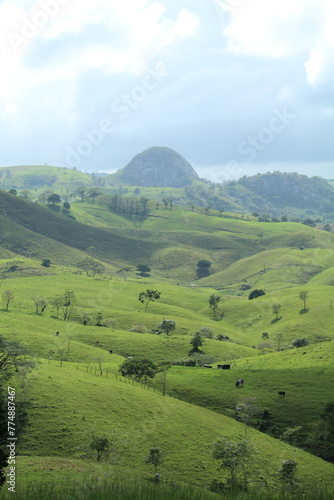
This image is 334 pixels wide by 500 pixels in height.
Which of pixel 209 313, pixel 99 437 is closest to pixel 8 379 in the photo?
pixel 99 437

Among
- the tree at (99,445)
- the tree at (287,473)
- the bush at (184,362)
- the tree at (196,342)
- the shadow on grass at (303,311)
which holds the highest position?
the shadow on grass at (303,311)

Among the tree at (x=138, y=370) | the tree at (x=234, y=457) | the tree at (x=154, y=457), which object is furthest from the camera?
the tree at (x=138, y=370)

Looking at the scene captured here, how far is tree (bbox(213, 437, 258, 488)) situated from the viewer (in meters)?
52.2

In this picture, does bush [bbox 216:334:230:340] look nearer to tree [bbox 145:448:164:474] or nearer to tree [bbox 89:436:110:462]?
tree [bbox 145:448:164:474]

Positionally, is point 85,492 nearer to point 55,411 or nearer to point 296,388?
point 55,411

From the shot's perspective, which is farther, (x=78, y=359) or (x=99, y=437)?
(x=78, y=359)

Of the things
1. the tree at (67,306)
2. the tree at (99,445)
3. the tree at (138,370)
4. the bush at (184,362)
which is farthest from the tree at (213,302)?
the tree at (99,445)

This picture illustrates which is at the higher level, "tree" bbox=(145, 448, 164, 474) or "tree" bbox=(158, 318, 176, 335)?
"tree" bbox=(158, 318, 176, 335)

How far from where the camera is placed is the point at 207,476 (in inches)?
2069

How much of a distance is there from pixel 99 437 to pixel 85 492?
4699cm

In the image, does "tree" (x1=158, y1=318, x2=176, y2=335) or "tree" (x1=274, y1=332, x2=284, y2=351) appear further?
"tree" (x1=158, y1=318, x2=176, y2=335)

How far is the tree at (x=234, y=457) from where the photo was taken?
52.2 metres

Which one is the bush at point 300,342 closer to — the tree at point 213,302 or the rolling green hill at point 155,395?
the rolling green hill at point 155,395

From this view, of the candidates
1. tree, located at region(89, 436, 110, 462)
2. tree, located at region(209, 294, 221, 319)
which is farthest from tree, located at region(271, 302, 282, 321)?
tree, located at region(89, 436, 110, 462)
